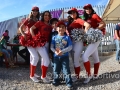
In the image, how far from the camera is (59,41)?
409cm

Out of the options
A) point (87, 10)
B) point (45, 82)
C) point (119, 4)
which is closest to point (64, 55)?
point (45, 82)

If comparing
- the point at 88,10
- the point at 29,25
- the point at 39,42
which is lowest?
the point at 39,42

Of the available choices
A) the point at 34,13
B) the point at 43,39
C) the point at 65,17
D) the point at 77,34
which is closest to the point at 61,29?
the point at 77,34

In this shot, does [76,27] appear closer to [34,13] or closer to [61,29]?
[61,29]

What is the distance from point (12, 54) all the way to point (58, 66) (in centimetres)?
302

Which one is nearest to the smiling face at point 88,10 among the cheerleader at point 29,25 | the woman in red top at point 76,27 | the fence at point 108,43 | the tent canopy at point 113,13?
the woman in red top at point 76,27

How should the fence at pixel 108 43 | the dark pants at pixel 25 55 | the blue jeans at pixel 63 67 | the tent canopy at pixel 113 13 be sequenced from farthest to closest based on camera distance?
the fence at pixel 108 43
the tent canopy at pixel 113 13
the dark pants at pixel 25 55
the blue jeans at pixel 63 67

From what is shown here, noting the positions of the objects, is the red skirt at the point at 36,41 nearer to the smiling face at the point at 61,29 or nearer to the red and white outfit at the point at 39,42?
the red and white outfit at the point at 39,42

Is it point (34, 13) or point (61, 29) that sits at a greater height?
point (34, 13)

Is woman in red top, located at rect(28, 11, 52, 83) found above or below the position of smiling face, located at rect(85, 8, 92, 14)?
below

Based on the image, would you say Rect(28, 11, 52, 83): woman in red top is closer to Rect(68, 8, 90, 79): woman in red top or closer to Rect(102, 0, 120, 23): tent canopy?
Rect(68, 8, 90, 79): woman in red top

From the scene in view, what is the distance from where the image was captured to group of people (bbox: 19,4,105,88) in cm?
407

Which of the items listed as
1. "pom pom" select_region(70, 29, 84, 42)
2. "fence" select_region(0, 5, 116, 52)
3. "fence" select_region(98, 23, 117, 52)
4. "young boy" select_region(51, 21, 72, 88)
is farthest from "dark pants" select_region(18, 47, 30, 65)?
"fence" select_region(98, 23, 117, 52)

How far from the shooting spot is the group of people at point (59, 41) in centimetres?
407
